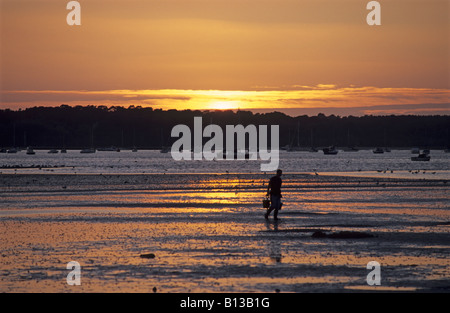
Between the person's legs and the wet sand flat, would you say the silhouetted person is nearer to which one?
the person's legs

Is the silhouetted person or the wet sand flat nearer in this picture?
the wet sand flat

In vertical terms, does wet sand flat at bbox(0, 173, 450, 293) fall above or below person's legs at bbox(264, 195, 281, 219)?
below

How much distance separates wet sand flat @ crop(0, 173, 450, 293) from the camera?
1677 centimetres

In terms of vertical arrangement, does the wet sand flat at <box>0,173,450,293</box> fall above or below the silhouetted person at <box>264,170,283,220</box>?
below

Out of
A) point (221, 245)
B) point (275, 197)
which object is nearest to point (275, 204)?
point (275, 197)

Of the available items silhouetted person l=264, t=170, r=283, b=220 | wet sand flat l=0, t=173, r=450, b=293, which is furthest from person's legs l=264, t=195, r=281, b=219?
wet sand flat l=0, t=173, r=450, b=293

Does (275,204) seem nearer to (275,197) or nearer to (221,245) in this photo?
(275,197)

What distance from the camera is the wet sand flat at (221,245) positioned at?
1677cm

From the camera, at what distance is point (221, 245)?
22484 millimetres

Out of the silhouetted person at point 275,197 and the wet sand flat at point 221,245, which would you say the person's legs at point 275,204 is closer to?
the silhouetted person at point 275,197

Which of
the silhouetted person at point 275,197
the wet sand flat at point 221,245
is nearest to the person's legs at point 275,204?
the silhouetted person at point 275,197

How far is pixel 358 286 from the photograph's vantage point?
16234mm
